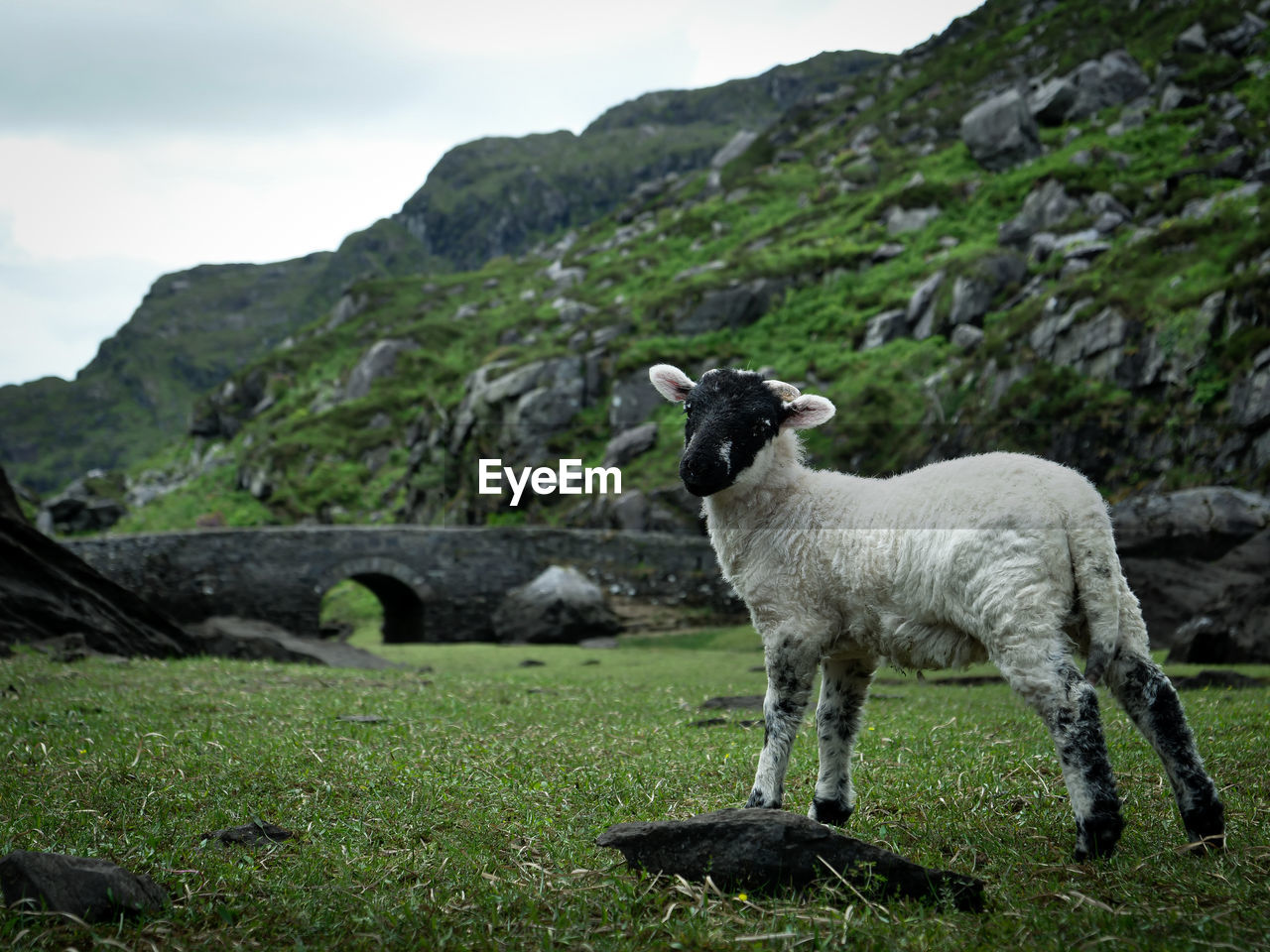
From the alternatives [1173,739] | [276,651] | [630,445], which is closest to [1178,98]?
[630,445]

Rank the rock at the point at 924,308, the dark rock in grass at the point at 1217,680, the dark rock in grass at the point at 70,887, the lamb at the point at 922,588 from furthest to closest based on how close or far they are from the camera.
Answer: the rock at the point at 924,308 → the dark rock in grass at the point at 1217,680 → the lamb at the point at 922,588 → the dark rock in grass at the point at 70,887

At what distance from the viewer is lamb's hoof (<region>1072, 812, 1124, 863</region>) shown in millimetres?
3988

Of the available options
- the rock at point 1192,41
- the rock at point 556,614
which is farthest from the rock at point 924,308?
the rock at point 1192,41

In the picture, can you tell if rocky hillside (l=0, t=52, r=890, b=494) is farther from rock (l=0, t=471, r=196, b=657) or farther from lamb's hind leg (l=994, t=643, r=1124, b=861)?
lamb's hind leg (l=994, t=643, r=1124, b=861)

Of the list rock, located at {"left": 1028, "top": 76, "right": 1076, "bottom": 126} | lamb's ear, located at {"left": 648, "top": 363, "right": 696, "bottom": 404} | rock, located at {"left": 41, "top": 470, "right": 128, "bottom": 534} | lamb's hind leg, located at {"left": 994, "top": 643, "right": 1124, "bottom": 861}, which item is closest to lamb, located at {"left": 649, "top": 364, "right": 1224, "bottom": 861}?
lamb's hind leg, located at {"left": 994, "top": 643, "right": 1124, "bottom": 861}

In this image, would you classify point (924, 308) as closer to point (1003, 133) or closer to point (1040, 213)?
point (1040, 213)

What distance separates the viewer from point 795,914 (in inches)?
134

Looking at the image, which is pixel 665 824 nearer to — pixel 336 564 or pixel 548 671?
pixel 548 671

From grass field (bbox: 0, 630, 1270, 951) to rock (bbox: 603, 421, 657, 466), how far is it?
23.1 m

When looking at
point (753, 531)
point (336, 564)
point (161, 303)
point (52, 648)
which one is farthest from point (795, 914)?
point (161, 303)

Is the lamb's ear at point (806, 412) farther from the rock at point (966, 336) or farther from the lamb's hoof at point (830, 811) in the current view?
the rock at point (966, 336)

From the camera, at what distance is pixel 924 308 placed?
32.5 meters

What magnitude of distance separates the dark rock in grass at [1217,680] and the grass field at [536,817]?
1.71 ft

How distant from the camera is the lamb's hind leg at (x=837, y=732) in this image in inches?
199
